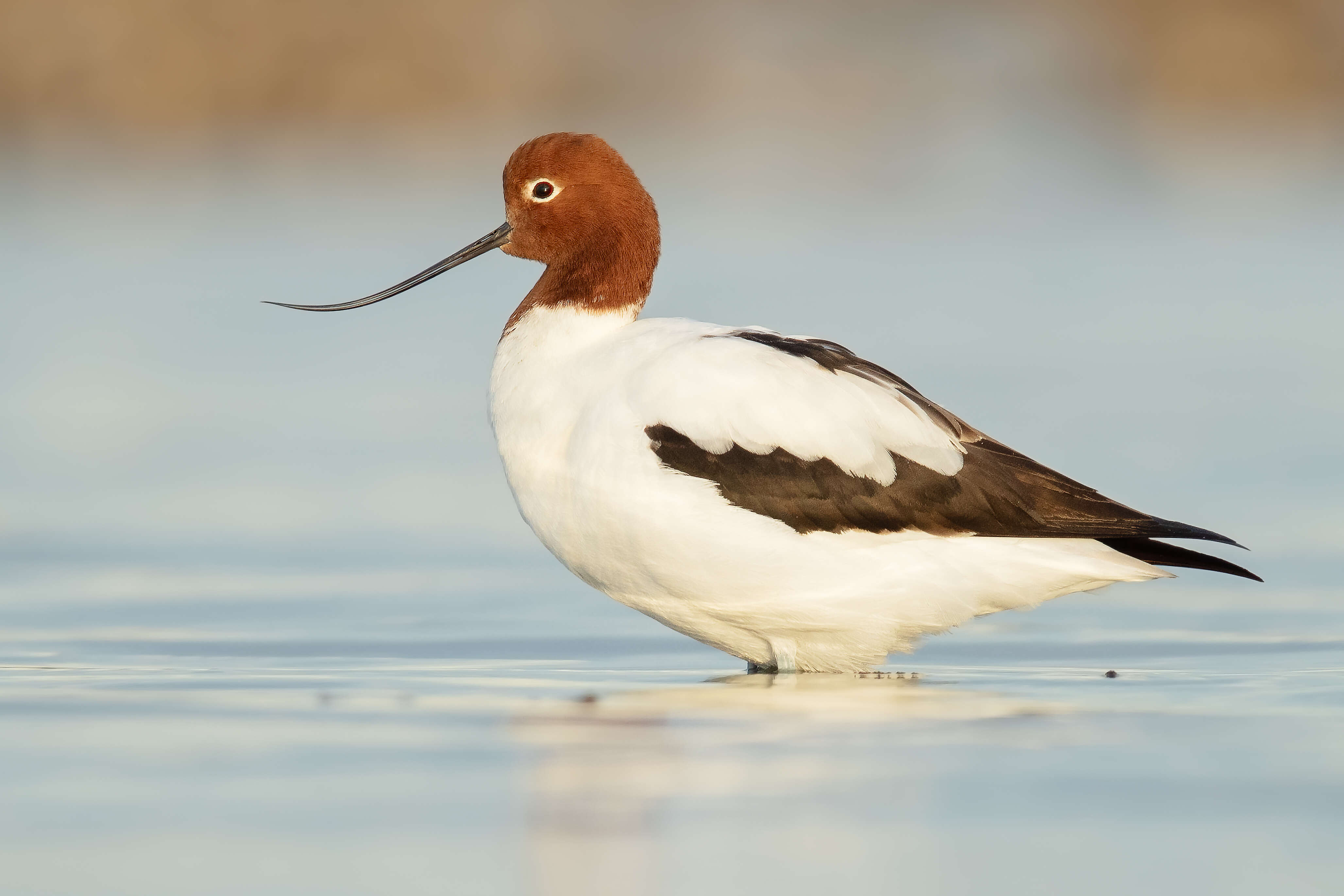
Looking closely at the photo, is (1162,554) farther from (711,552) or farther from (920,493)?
(711,552)

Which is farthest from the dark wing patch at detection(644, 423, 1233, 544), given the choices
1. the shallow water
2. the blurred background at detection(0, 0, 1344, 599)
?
the blurred background at detection(0, 0, 1344, 599)

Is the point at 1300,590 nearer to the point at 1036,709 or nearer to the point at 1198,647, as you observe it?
the point at 1198,647

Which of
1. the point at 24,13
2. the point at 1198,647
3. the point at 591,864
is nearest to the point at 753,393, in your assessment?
the point at 1198,647

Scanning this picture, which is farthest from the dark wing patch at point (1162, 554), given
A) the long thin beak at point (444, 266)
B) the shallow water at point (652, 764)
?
the long thin beak at point (444, 266)

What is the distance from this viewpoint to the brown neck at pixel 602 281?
7512 mm

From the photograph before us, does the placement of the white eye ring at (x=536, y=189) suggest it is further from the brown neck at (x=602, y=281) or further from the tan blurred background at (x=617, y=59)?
the tan blurred background at (x=617, y=59)

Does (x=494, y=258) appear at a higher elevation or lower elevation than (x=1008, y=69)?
lower

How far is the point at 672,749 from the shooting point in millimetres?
5762

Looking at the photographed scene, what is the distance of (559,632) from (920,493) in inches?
64.2

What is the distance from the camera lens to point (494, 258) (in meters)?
17.9

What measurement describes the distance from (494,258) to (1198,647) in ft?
36.7

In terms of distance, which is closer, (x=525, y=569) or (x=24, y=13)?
(x=525, y=569)

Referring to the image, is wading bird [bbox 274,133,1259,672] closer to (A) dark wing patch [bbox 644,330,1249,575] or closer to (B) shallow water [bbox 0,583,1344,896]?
(A) dark wing patch [bbox 644,330,1249,575]

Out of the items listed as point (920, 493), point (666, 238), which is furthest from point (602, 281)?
point (666, 238)
